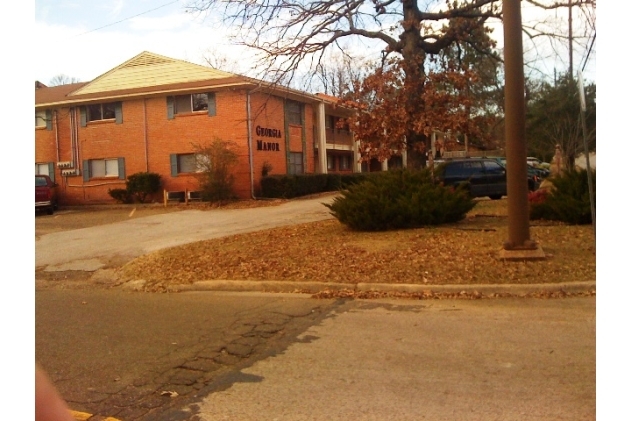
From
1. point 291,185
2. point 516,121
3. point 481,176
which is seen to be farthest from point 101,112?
point 516,121

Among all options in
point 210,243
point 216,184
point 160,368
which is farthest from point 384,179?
point 216,184

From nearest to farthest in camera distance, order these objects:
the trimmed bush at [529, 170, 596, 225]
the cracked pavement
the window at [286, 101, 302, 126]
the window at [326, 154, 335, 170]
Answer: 1. the cracked pavement
2. the trimmed bush at [529, 170, 596, 225]
3. the window at [286, 101, 302, 126]
4. the window at [326, 154, 335, 170]

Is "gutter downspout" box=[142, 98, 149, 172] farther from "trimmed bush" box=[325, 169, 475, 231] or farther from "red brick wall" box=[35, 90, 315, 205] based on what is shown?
"trimmed bush" box=[325, 169, 475, 231]

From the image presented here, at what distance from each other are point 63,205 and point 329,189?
13.5m

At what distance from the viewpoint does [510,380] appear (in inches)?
194

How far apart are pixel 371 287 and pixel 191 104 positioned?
20.5m

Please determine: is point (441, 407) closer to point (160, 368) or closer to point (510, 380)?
point (510, 380)

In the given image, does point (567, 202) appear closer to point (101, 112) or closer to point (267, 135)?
point (267, 135)

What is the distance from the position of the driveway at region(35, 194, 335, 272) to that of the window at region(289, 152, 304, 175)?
24.3 feet

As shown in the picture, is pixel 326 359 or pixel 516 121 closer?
pixel 326 359

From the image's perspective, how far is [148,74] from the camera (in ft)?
94.7

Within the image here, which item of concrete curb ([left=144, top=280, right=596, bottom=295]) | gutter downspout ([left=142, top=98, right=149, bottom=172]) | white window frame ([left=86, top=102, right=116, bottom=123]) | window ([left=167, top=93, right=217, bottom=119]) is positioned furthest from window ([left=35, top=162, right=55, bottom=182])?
concrete curb ([left=144, top=280, right=596, bottom=295])

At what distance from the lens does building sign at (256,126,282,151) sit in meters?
26.8

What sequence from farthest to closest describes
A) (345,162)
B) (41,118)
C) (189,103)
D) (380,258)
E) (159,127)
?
(345,162)
(41,118)
(159,127)
(189,103)
(380,258)
